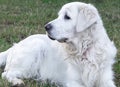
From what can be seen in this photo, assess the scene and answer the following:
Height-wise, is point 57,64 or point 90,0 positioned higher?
point 57,64

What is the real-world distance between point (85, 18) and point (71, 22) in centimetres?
19

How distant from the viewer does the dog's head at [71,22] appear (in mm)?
5898

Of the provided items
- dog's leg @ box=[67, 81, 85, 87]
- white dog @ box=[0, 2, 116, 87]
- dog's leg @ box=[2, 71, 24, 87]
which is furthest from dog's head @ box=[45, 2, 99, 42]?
dog's leg @ box=[2, 71, 24, 87]

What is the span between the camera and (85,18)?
5.94 meters

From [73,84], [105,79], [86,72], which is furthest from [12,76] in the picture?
[105,79]

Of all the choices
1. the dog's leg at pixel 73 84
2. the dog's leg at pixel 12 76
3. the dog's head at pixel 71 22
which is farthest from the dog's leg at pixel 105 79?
the dog's leg at pixel 12 76

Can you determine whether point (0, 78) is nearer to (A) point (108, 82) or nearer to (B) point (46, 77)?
(B) point (46, 77)

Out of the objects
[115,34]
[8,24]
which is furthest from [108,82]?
[8,24]

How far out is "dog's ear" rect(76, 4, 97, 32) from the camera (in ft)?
Result: 19.3

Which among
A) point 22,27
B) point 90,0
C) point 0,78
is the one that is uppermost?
point 0,78

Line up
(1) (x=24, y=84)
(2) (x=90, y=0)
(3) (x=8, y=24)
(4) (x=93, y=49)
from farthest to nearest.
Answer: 1. (2) (x=90, y=0)
2. (3) (x=8, y=24)
3. (1) (x=24, y=84)
4. (4) (x=93, y=49)

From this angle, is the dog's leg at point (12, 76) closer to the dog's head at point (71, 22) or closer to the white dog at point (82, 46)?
the white dog at point (82, 46)

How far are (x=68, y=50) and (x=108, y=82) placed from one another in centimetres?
68

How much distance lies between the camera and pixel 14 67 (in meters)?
6.72
